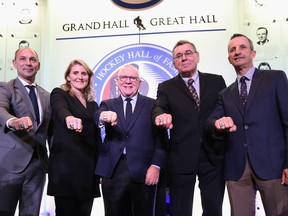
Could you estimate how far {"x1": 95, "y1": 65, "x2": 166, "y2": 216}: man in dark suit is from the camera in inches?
94.7

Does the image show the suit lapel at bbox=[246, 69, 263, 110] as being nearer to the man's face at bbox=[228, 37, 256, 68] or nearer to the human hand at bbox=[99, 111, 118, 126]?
the man's face at bbox=[228, 37, 256, 68]

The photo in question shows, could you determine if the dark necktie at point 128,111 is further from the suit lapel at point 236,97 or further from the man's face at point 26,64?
the man's face at point 26,64

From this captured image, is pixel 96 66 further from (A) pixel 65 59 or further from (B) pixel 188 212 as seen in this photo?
(B) pixel 188 212

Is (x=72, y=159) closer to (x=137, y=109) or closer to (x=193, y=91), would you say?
(x=137, y=109)

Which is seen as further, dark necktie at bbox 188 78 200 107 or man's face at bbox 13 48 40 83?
man's face at bbox 13 48 40 83

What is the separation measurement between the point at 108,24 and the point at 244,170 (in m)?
2.97

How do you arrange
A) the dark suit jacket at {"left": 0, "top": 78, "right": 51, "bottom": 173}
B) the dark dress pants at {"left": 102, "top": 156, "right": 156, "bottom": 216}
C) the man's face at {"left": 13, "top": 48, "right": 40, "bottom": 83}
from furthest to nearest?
the man's face at {"left": 13, "top": 48, "right": 40, "bottom": 83} → the dark suit jacket at {"left": 0, "top": 78, "right": 51, "bottom": 173} → the dark dress pants at {"left": 102, "top": 156, "right": 156, "bottom": 216}

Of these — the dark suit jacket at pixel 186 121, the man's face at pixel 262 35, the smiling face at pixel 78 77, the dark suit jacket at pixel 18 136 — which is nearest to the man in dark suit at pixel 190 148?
the dark suit jacket at pixel 186 121

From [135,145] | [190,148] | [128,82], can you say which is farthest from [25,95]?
[190,148]

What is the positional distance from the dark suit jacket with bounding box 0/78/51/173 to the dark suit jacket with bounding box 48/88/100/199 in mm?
213

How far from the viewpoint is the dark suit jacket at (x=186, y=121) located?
2463 mm

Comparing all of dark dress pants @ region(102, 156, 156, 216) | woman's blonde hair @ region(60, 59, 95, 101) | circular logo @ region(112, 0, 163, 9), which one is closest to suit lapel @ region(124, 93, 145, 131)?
dark dress pants @ region(102, 156, 156, 216)

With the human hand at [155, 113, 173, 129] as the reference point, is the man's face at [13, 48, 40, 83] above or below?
above

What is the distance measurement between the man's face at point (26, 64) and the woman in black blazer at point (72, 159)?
1.17 ft
